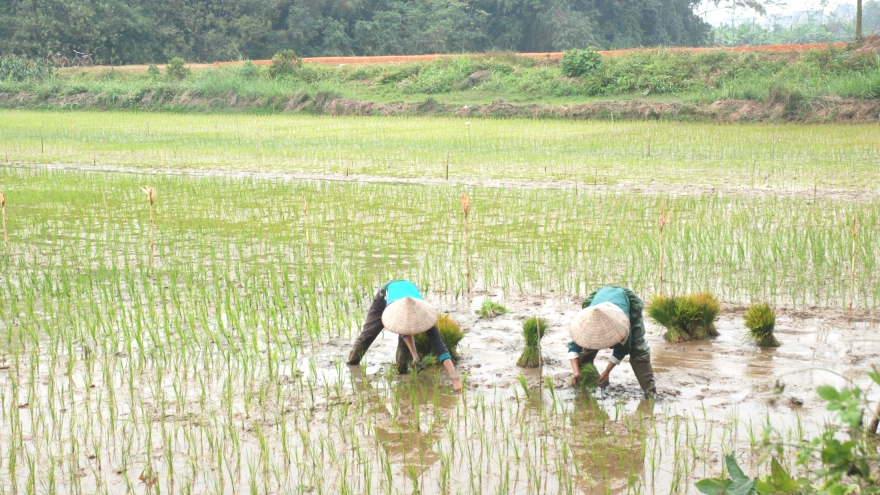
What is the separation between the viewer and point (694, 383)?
13.0 feet

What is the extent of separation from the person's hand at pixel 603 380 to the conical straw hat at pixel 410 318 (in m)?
0.79

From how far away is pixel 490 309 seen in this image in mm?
5137

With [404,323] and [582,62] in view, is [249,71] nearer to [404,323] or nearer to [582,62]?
[582,62]

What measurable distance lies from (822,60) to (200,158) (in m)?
14.3

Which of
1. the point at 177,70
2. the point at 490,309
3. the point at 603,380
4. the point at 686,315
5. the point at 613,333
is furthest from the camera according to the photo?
the point at 177,70

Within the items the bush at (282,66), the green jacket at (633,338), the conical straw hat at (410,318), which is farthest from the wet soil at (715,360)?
the bush at (282,66)

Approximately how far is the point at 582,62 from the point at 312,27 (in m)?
16.0

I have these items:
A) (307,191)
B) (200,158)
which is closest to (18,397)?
(307,191)

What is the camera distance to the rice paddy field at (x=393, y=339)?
10.7 ft

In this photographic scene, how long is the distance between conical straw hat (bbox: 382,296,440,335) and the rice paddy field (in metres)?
0.34

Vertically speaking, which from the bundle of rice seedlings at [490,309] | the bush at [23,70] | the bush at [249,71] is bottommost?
the bundle of rice seedlings at [490,309]

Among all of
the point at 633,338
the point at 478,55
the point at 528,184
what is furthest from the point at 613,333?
A: the point at 478,55

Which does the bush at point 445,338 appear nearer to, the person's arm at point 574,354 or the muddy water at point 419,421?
the muddy water at point 419,421

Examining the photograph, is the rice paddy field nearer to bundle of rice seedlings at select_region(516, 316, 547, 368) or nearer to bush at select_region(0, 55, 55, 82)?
bundle of rice seedlings at select_region(516, 316, 547, 368)
